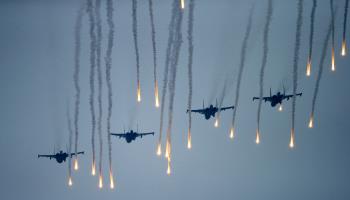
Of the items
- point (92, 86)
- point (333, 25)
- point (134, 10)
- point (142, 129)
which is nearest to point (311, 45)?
point (333, 25)

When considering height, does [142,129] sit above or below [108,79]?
below

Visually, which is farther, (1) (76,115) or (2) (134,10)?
(1) (76,115)

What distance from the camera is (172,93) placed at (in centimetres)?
4356

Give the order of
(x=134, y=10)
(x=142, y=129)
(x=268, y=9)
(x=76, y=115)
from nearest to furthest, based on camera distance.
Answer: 1. (x=134, y=10)
2. (x=268, y=9)
3. (x=76, y=115)
4. (x=142, y=129)

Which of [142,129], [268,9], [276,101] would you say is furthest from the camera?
[142,129]

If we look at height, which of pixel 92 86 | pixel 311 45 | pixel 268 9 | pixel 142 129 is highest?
pixel 268 9

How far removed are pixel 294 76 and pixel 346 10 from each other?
6915 millimetres

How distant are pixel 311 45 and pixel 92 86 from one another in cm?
1596

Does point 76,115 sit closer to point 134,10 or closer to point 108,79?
point 108,79

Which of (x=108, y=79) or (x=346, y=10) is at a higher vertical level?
(x=346, y=10)

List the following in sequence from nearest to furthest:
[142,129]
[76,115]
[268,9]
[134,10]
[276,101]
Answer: [134,10], [268,9], [76,115], [276,101], [142,129]

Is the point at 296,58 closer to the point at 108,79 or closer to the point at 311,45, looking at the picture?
the point at 311,45

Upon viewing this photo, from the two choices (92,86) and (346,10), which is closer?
(346,10)

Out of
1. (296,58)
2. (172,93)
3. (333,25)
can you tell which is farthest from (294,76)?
(172,93)
